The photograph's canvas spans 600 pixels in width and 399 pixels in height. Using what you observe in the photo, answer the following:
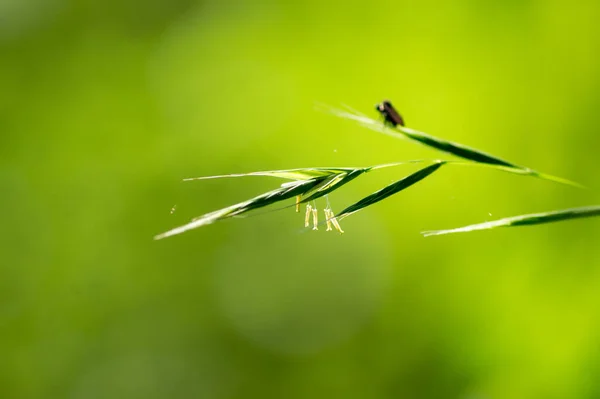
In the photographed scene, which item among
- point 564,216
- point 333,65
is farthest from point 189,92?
point 564,216

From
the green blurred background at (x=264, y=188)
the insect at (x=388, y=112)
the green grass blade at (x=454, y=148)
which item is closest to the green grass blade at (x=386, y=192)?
the green grass blade at (x=454, y=148)

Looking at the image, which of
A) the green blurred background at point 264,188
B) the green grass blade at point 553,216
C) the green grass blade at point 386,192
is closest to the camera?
the green grass blade at point 553,216

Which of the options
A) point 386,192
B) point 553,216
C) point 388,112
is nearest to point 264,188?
point 388,112

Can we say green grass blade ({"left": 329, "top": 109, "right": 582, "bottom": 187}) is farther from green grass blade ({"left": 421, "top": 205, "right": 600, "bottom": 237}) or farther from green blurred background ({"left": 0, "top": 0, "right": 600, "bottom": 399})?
green blurred background ({"left": 0, "top": 0, "right": 600, "bottom": 399})

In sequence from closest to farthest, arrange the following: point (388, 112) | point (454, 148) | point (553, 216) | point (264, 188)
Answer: point (553, 216), point (454, 148), point (388, 112), point (264, 188)

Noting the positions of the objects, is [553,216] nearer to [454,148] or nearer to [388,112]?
[454,148]

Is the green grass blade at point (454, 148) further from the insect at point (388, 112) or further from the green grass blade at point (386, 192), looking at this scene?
the insect at point (388, 112)

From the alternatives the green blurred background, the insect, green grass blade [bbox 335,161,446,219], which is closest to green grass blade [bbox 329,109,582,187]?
green grass blade [bbox 335,161,446,219]

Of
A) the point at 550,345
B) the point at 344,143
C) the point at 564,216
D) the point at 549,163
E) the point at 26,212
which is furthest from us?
the point at 26,212

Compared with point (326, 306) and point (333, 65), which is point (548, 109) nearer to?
point (333, 65)
